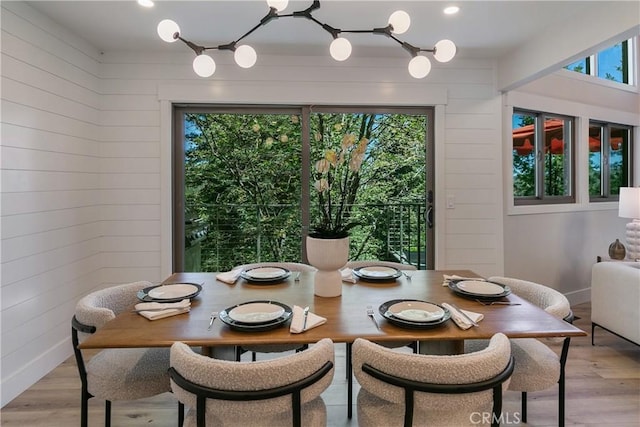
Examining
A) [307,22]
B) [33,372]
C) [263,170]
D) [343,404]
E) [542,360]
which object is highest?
[307,22]

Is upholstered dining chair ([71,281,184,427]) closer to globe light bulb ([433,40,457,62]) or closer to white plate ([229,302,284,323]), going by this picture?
white plate ([229,302,284,323])

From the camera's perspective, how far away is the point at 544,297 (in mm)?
1869

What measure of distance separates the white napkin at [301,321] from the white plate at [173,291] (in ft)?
2.00

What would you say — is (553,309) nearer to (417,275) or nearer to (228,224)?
(417,275)

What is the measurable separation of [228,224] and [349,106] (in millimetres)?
1651

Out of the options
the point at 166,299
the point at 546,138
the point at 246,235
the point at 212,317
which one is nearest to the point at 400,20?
the point at 212,317

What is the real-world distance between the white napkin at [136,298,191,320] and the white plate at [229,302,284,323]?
0.24 meters

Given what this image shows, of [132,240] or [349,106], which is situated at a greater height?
[349,106]

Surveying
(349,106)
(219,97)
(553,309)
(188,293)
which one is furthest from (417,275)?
(219,97)

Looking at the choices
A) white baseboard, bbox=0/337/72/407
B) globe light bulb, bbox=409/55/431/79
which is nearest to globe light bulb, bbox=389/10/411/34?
globe light bulb, bbox=409/55/431/79

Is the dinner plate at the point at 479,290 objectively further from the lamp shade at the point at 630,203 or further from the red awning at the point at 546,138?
the red awning at the point at 546,138

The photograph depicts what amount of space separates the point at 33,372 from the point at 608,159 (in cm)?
626

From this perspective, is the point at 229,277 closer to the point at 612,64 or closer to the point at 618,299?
the point at 618,299

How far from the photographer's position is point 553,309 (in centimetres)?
163
